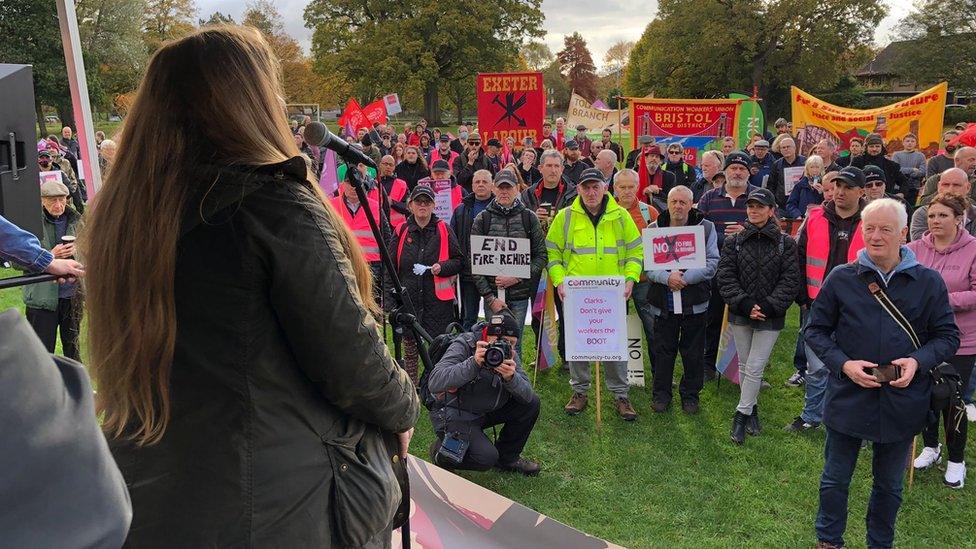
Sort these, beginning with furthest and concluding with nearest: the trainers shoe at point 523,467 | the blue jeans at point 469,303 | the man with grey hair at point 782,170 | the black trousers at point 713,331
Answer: the man with grey hair at point 782,170 → the blue jeans at point 469,303 → the black trousers at point 713,331 → the trainers shoe at point 523,467

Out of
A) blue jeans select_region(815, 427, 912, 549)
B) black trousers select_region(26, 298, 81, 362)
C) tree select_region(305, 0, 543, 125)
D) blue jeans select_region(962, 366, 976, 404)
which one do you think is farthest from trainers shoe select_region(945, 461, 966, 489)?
tree select_region(305, 0, 543, 125)

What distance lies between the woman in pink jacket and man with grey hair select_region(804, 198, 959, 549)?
124 centimetres

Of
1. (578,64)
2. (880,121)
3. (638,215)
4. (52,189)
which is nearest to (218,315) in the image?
(638,215)

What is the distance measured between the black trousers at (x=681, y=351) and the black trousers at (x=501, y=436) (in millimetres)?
1579

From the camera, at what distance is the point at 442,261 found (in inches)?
249

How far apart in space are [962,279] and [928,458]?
4.23ft

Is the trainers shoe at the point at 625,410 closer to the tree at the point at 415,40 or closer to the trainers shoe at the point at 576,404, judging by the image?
the trainers shoe at the point at 576,404

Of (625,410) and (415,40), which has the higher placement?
(415,40)

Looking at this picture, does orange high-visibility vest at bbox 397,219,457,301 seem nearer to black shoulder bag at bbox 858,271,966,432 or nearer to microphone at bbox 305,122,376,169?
black shoulder bag at bbox 858,271,966,432

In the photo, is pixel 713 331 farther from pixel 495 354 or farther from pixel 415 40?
pixel 415 40

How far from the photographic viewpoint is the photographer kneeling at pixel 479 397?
446cm

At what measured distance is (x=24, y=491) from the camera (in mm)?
746

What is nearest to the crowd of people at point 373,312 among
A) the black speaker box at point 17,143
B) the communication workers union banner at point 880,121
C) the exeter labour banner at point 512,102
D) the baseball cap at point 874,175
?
the baseball cap at point 874,175

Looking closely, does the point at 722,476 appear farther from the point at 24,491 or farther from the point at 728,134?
the point at 728,134
